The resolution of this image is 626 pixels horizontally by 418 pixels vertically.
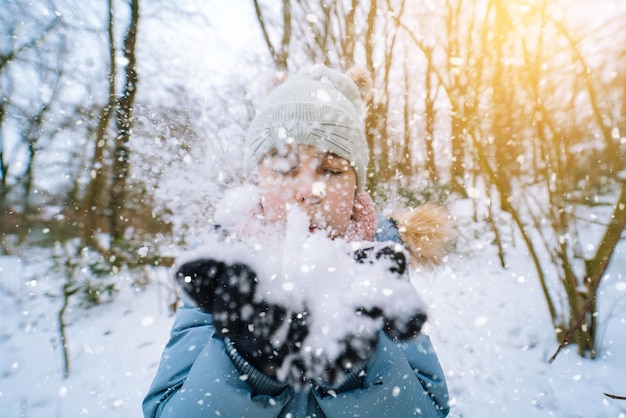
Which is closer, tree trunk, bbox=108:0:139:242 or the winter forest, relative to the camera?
the winter forest

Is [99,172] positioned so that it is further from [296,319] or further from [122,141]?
[296,319]

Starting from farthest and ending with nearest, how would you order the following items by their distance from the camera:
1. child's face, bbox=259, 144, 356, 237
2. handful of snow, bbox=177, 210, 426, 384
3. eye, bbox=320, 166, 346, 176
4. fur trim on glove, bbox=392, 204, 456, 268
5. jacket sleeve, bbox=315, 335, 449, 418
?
fur trim on glove, bbox=392, 204, 456, 268 → eye, bbox=320, 166, 346, 176 → child's face, bbox=259, 144, 356, 237 → jacket sleeve, bbox=315, 335, 449, 418 → handful of snow, bbox=177, 210, 426, 384

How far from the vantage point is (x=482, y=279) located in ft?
18.9

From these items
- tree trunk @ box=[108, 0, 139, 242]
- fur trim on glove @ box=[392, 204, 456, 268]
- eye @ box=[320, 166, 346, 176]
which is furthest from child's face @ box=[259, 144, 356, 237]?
tree trunk @ box=[108, 0, 139, 242]

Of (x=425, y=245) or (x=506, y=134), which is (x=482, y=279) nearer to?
(x=506, y=134)

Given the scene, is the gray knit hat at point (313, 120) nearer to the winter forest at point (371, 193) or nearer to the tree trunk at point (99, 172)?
the winter forest at point (371, 193)

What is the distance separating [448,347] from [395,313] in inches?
154

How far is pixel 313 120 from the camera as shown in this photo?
1.37 metres

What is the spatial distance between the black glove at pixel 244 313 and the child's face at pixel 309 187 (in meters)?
0.37

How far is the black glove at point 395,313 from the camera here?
0.83 m

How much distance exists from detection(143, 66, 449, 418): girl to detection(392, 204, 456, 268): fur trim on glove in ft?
1.11

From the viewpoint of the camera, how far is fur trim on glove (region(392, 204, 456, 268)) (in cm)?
Answer: 152

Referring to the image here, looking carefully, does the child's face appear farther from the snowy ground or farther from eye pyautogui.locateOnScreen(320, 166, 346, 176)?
the snowy ground

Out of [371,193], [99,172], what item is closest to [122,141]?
[99,172]
